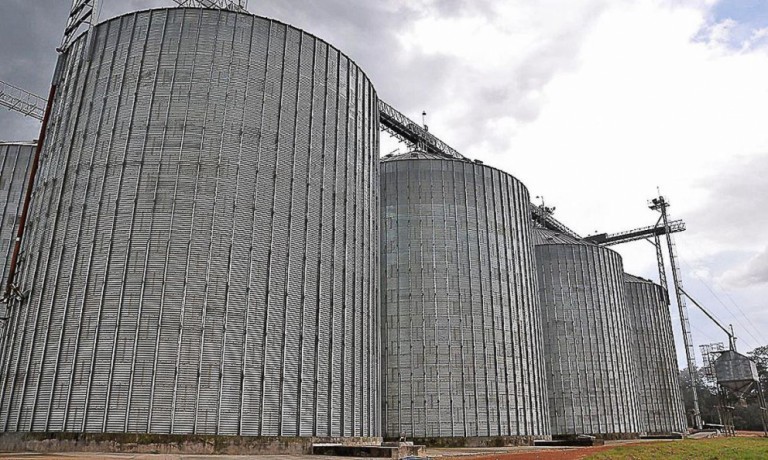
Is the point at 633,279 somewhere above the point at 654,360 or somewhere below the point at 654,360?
above

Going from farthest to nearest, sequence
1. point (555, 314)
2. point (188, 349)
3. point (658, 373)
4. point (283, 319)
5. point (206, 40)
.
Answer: point (658, 373) → point (555, 314) → point (206, 40) → point (283, 319) → point (188, 349)

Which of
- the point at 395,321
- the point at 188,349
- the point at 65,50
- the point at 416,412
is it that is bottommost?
the point at 416,412

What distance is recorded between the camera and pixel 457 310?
155 feet

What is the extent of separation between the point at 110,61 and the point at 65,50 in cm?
573

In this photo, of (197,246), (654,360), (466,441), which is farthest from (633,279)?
(197,246)

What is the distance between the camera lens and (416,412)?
44.2 meters

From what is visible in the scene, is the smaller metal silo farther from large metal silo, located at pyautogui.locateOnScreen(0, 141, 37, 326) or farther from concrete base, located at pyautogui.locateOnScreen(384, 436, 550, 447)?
large metal silo, located at pyautogui.locateOnScreen(0, 141, 37, 326)

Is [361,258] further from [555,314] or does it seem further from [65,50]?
[555,314]

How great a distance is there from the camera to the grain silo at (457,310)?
44719mm

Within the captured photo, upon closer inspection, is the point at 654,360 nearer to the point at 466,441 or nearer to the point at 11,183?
the point at 466,441

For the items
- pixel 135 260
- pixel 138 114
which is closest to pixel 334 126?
pixel 138 114

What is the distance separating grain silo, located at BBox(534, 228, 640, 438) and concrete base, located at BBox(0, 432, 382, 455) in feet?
140

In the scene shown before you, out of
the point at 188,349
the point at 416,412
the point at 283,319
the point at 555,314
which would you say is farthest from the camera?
the point at 555,314

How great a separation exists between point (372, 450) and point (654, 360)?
208 ft
